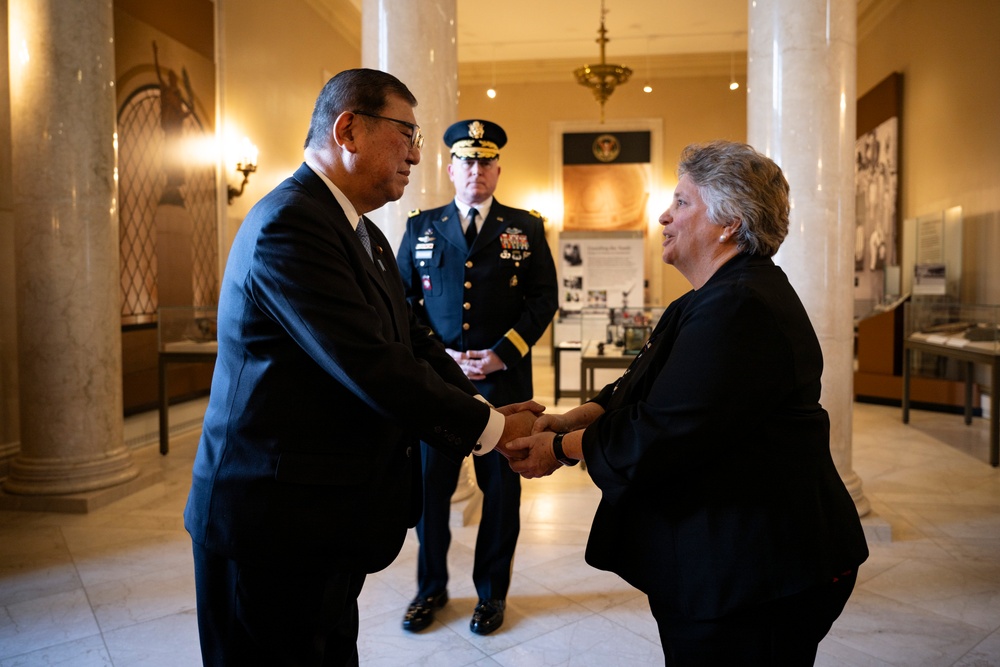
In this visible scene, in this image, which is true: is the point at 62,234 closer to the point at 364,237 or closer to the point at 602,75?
the point at 364,237

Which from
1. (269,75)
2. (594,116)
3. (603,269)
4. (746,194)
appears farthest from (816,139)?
(594,116)

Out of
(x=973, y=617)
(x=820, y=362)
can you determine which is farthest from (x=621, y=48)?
(x=820, y=362)

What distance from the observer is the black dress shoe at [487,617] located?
Answer: 3014 millimetres

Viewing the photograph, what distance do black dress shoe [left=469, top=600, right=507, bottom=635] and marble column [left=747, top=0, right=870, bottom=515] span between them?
7.35 ft

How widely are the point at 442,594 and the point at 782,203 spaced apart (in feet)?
7.26

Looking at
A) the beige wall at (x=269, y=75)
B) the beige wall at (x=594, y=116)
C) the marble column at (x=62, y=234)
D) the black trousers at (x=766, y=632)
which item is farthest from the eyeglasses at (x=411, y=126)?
the beige wall at (x=594, y=116)

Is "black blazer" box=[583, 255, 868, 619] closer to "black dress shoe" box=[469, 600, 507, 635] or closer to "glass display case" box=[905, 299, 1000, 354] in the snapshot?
"black dress shoe" box=[469, 600, 507, 635]

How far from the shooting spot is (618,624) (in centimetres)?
309

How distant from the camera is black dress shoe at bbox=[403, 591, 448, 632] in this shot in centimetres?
304

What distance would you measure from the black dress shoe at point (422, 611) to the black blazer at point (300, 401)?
1545 millimetres

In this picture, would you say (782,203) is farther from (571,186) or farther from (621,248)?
(571,186)

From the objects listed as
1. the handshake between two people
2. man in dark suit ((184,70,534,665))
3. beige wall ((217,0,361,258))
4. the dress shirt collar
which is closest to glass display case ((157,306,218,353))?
beige wall ((217,0,361,258))

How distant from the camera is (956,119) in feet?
27.8

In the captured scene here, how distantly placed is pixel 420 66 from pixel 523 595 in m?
2.86
